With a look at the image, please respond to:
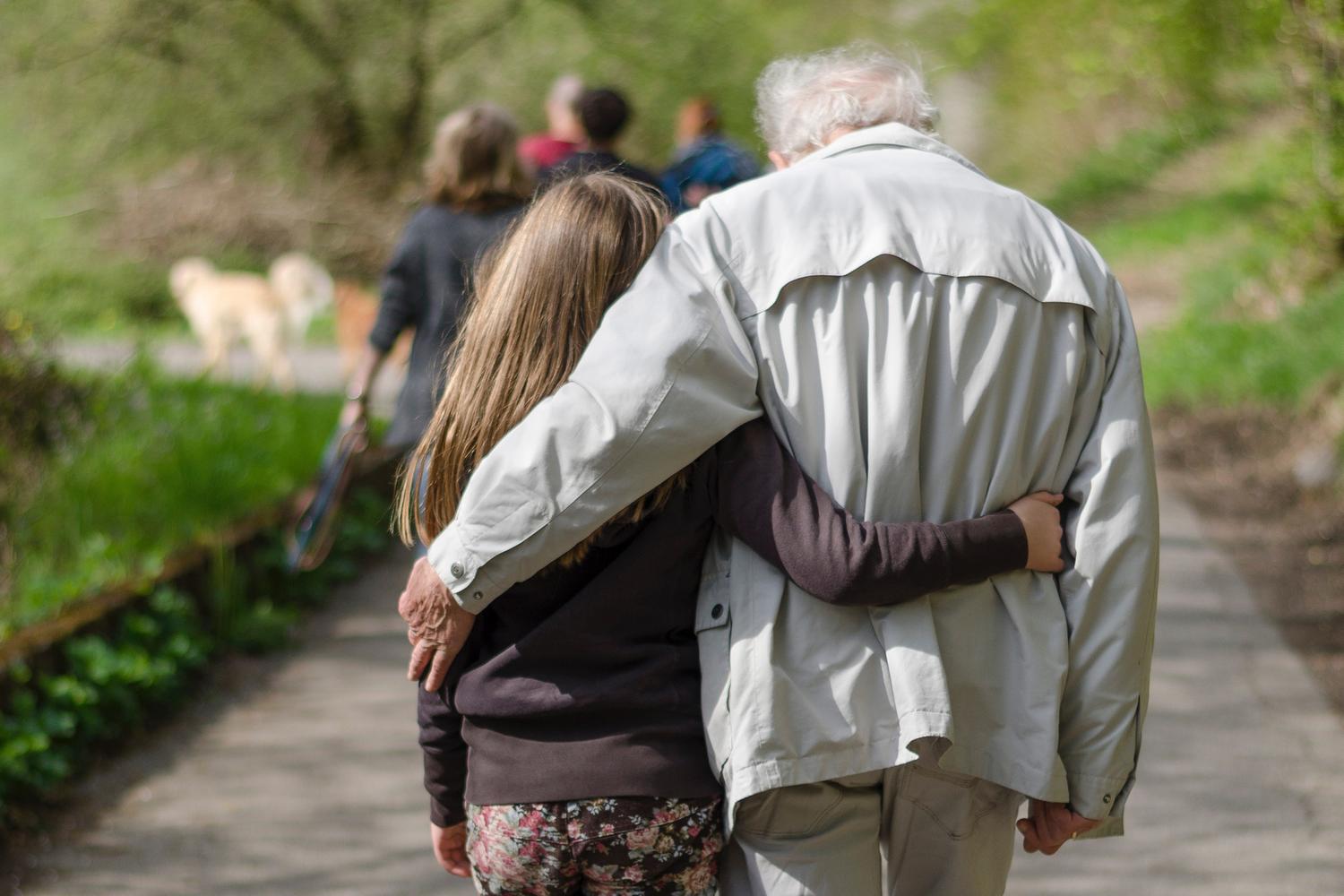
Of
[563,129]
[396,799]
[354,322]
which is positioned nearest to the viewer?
[396,799]

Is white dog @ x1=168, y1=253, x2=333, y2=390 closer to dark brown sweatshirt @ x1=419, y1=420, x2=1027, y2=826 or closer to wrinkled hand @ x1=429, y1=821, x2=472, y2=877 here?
wrinkled hand @ x1=429, y1=821, x2=472, y2=877

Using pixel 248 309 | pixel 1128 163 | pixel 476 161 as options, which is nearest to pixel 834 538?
pixel 476 161

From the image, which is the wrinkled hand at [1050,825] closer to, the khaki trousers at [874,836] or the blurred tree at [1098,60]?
the khaki trousers at [874,836]

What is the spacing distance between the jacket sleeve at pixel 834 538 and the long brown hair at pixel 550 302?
3.8 inches

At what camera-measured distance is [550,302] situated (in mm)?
1981

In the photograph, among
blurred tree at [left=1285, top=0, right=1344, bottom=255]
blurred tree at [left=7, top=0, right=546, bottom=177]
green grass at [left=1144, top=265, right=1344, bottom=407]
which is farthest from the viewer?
blurred tree at [left=7, top=0, right=546, bottom=177]

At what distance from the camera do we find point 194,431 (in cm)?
647

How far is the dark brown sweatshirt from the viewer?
193cm

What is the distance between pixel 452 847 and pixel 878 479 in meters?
0.97

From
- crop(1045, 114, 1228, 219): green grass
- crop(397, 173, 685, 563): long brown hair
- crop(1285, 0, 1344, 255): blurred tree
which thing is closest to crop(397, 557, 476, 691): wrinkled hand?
crop(397, 173, 685, 563): long brown hair

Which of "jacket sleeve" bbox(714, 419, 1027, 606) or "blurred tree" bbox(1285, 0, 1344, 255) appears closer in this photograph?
"jacket sleeve" bbox(714, 419, 1027, 606)

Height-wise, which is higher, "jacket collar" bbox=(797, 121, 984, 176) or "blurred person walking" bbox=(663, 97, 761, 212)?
"jacket collar" bbox=(797, 121, 984, 176)

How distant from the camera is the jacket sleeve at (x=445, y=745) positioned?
6.89ft

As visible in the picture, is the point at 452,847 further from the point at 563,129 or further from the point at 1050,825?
the point at 563,129
